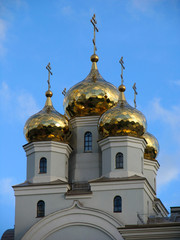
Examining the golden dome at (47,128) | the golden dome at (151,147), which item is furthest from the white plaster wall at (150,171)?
the golden dome at (47,128)

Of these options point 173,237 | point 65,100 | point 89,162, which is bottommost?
point 173,237

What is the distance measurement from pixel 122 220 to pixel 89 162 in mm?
3455

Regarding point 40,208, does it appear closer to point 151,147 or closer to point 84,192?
point 84,192

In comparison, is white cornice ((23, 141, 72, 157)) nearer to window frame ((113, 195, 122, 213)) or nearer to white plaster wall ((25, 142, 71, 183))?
white plaster wall ((25, 142, 71, 183))

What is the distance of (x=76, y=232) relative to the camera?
28797mm

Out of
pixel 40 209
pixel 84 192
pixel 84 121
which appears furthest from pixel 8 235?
pixel 84 121

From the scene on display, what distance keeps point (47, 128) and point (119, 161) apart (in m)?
3.10

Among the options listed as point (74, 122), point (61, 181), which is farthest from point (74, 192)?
point (74, 122)

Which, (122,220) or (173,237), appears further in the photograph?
(122,220)

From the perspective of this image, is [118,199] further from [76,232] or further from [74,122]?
[74,122]

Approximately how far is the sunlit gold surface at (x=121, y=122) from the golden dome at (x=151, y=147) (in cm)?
299

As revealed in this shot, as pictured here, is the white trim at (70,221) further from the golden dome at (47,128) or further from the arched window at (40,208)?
the golden dome at (47,128)

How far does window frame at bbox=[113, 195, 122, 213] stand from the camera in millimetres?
28562

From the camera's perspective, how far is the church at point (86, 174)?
28.6m
